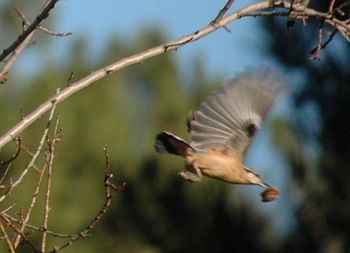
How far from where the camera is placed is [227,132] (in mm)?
3895

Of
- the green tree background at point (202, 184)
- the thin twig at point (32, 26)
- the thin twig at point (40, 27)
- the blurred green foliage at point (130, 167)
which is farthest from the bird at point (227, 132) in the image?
the blurred green foliage at point (130, 167)

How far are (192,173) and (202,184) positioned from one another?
21.6ft

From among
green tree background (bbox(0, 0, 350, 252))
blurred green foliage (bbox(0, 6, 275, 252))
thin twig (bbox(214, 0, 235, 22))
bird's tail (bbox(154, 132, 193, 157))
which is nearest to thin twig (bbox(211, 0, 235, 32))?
thin twig (bbox(214, 0, 235, 22))

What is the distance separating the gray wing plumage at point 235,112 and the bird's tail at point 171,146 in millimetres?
35

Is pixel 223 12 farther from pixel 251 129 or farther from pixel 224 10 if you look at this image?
pixel 251 129

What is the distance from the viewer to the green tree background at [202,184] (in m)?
9.49

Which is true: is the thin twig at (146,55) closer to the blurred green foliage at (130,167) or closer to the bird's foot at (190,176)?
the bird's foot at (190,176)

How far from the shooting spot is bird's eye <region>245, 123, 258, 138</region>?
12.8ft

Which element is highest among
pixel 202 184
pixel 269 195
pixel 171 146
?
pixel 171 146

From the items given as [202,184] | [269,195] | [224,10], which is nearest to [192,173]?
[269,195]

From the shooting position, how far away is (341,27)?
129 inches

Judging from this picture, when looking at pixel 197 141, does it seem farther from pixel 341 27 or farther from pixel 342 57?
pixel 342 57

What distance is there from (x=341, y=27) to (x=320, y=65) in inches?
252

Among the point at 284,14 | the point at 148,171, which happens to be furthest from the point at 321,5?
the point at 284,14
